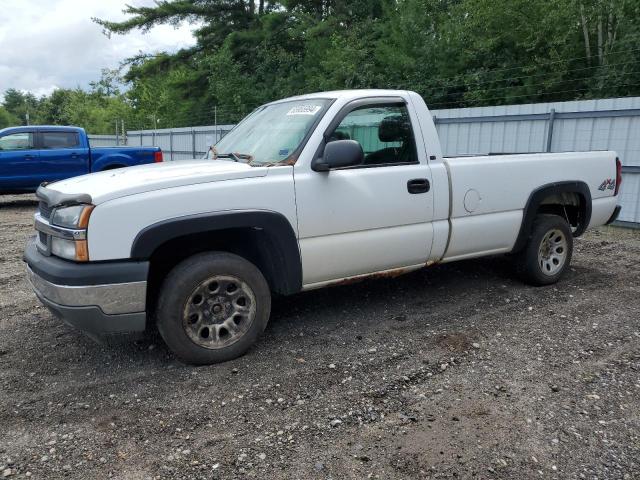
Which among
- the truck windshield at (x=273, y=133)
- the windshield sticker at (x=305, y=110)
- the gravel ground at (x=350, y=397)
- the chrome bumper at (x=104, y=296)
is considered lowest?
the gravel ground at (x=350, y=397)

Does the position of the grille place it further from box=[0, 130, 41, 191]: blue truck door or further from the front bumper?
box=[0, 130, 41, 191]: blue truck door

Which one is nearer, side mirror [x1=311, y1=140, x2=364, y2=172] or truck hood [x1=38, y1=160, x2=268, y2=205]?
truck hood [x1=38, y1=160, x2=268, y2=205]

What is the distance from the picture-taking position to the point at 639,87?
12.2 m

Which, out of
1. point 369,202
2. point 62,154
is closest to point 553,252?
point 369,202

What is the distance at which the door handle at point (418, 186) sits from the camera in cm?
432

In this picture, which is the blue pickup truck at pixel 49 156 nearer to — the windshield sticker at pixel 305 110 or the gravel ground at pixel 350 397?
the gravel ground at pixel 350 397

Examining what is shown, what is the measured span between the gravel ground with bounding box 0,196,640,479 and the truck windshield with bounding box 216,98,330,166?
144 cm

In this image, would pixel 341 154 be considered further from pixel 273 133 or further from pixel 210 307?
pixel 210 307

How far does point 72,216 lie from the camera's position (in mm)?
3279

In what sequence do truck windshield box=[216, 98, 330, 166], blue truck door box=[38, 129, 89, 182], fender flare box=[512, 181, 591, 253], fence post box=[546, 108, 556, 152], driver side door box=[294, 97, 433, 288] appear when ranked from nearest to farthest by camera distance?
1. driver side door box=[294, 97, 433, 288]
2. truck windshield box=[216, 98, 330, 166]
3. fender flare box=[512, 181, 591, 253]
4. fence post box=[546, 108, 556, 152]
5. blue truck door box=[38, 129, 89, 182]

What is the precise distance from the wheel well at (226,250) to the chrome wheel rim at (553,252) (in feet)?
10.00

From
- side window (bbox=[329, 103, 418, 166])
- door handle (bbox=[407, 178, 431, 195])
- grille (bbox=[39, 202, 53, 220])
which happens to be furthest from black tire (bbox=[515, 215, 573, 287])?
grille (bbox=[39, 202, 53, 220])

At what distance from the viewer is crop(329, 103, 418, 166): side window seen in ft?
14.4

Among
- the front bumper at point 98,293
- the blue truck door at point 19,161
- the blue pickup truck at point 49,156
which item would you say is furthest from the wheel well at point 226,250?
Answer: the blue truck door at point 19,161
